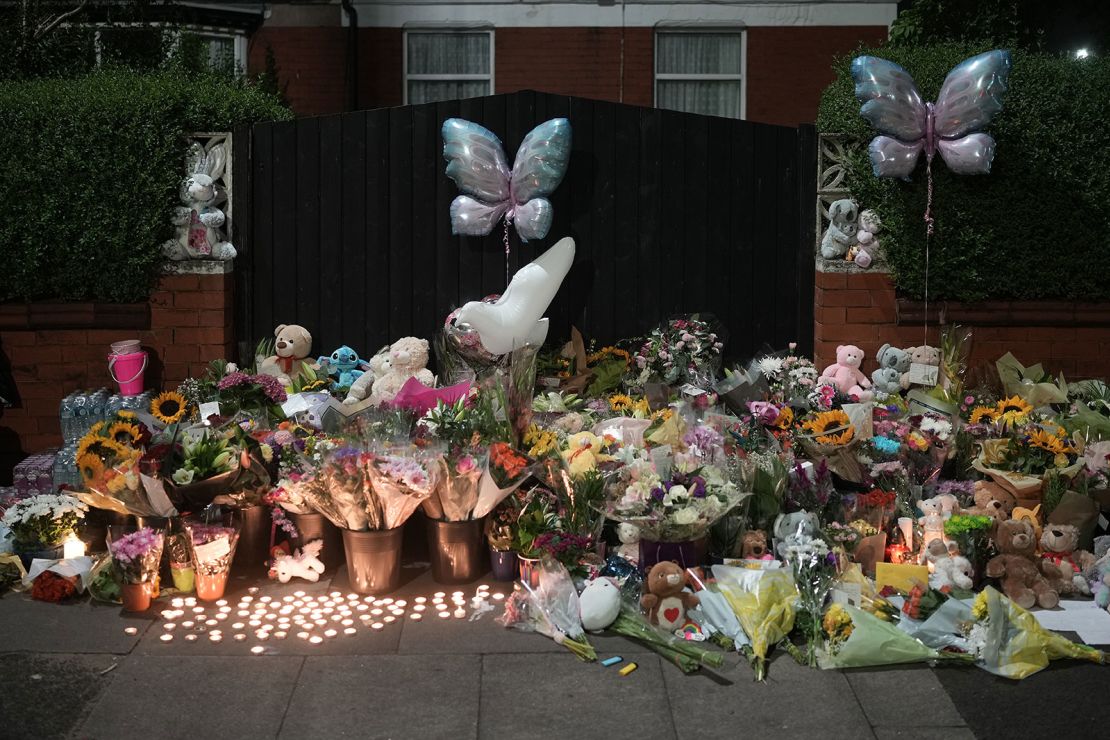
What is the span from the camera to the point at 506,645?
5602mm

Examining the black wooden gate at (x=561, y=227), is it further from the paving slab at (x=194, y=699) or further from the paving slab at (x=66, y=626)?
the paving slab at (x=194, y=699)

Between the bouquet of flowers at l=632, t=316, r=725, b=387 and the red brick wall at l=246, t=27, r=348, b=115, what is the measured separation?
7.71 metres

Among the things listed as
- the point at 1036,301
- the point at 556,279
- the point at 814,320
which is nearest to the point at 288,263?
the point at 556,279

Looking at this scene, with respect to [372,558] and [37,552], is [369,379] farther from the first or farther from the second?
[37,552]

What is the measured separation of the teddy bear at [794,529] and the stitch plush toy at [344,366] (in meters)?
2.90

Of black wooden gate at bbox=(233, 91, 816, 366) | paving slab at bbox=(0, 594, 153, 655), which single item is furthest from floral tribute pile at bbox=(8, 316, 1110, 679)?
black wooden gate at bbox=(233, 91, 816, 366)

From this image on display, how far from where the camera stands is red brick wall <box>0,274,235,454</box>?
7.85 meters

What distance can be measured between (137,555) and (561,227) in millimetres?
3434

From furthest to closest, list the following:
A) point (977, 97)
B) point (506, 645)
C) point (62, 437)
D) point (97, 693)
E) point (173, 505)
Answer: point (62, 437) < point (977, 97) < point (173, 505) < point (506, 645) < point (97, 693)

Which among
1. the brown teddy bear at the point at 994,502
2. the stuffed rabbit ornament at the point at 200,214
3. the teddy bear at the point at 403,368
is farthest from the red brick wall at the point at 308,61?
the brown teddy bear at the point at 994,502

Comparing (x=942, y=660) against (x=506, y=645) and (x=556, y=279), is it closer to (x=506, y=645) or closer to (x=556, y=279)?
(x=506, y=645)

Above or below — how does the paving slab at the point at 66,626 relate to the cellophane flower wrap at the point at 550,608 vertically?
below

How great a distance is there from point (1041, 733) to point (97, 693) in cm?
365

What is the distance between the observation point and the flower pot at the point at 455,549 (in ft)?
20.4
